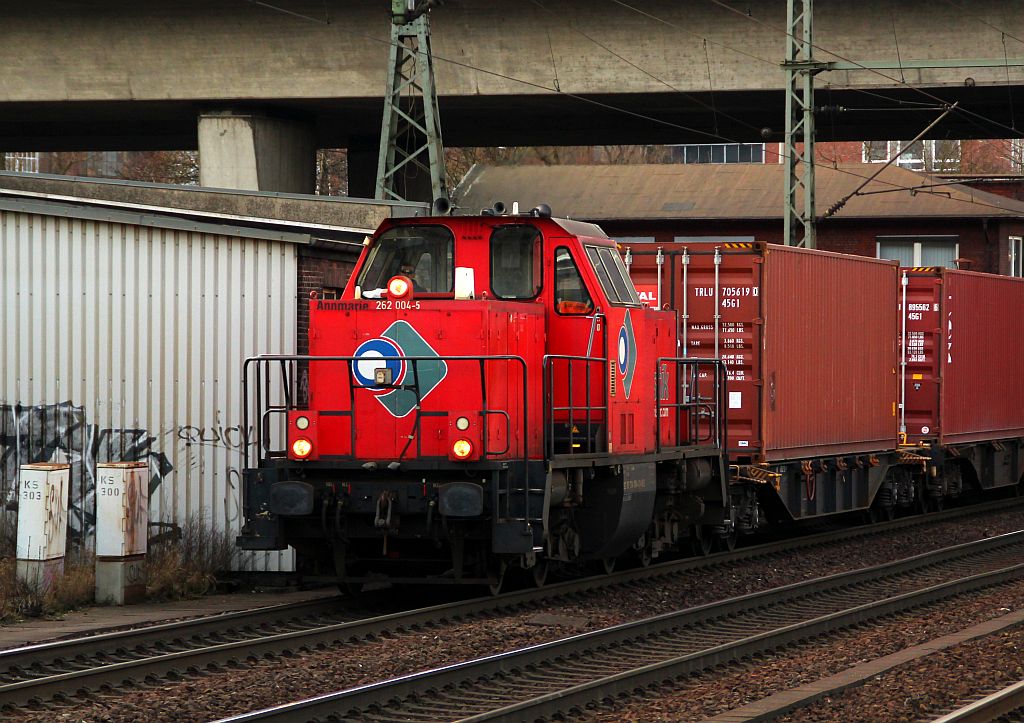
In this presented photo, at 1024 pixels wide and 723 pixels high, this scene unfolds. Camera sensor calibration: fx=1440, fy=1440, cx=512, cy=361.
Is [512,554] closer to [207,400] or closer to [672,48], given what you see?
[207,400]

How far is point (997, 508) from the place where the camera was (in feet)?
74.6

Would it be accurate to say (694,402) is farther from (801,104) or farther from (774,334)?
(801,104)

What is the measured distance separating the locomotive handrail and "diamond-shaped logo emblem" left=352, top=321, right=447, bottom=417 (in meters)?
2.53

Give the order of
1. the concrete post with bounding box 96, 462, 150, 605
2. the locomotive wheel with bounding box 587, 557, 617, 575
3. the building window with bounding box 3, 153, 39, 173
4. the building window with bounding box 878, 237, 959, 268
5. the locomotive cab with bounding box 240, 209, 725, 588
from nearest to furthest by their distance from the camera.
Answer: the locomotive cab with bounding box 240, 209, 725, 588 → the concrete post with bounding box 96, 462, 150, 605 → the locomotive wheel with bounding box 587, 557, 617, 575 → the building window with bounding box 878, 237, 959, 268 → the building window with bounding box 3, 153, 39, 173

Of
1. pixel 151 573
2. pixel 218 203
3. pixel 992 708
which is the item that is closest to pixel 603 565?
pixel 151 573

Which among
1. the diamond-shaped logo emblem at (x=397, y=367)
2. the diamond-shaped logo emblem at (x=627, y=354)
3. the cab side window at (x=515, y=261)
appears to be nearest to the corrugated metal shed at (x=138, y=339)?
the cab side window at (x=515, y=261)

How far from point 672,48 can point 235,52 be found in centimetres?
857

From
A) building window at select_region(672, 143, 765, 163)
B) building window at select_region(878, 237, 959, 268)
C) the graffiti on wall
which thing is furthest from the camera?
building window at select_region(672, 143, 765, 163)

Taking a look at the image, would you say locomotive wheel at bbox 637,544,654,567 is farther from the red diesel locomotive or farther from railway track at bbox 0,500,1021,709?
railway track at bbox 0,500,1021,709

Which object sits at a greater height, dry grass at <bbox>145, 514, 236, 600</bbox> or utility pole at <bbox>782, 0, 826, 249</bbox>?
utility pole at <bbox>782, 0, 826, 249</bbox>

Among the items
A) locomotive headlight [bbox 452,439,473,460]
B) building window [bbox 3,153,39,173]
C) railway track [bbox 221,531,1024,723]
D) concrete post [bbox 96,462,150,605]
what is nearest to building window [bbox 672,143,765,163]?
building window [bbox 3,153,39,173]

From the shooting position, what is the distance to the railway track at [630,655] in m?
8.09

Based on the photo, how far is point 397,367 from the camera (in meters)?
11.2

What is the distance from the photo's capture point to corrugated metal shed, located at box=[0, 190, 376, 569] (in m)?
13.7
